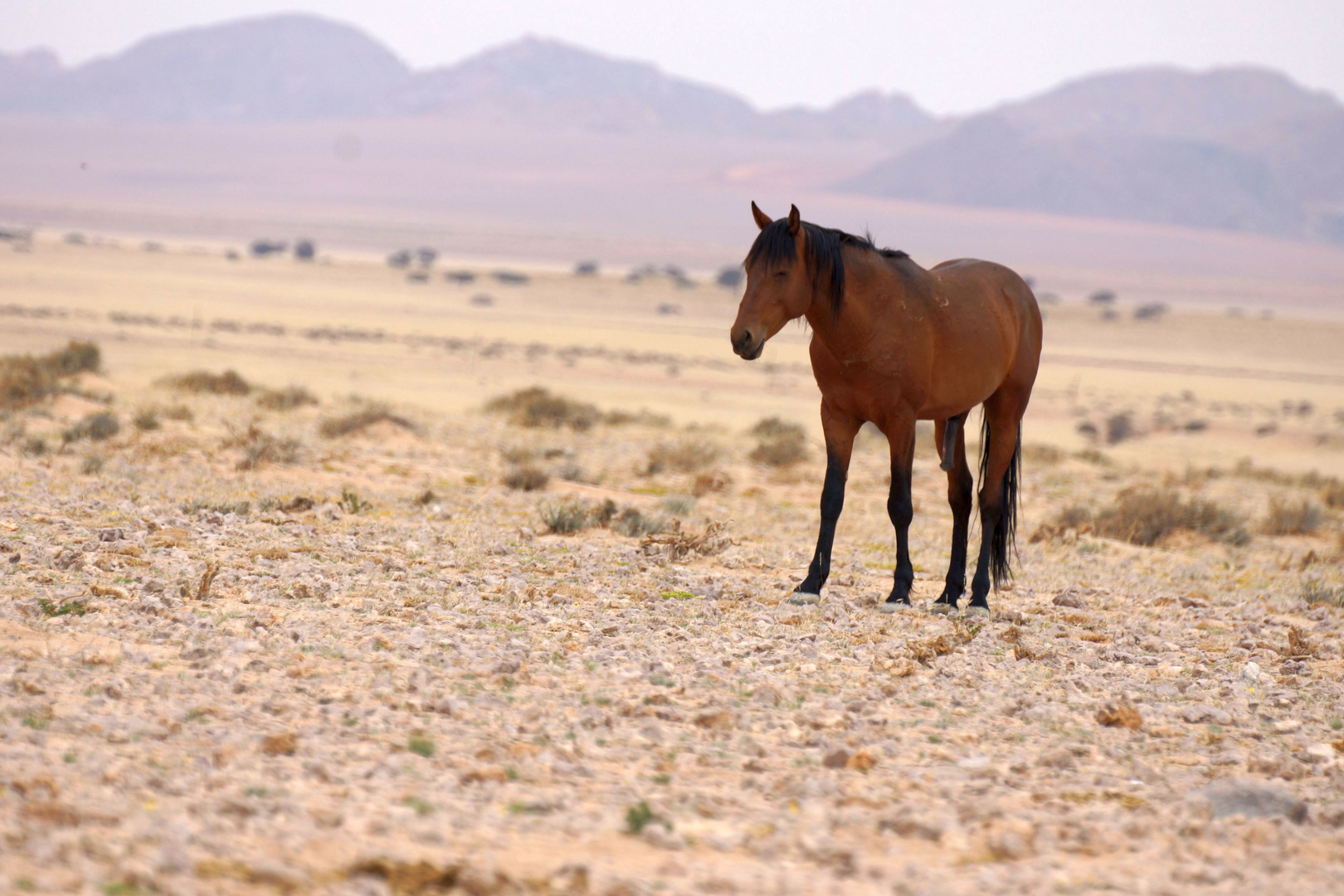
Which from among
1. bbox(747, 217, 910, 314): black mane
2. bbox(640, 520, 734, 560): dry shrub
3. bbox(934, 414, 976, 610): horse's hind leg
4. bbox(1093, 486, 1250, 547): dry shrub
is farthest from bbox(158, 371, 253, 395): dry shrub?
Answer: bbox(747, 217, 910, 314): black mane

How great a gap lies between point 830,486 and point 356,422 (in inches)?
328

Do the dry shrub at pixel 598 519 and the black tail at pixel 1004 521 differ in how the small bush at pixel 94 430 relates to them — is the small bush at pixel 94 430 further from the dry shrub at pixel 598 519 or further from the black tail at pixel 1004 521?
the black tail at pixel 1004 521

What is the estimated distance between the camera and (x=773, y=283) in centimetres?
737

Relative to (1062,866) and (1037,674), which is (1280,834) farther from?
(1037,674)

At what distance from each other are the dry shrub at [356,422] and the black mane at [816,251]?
26.8ft

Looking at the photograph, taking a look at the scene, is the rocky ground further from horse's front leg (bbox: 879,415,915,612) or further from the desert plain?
horse's front leg (bbox: 879,415,915,612)

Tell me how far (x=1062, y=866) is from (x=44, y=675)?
3.97 m

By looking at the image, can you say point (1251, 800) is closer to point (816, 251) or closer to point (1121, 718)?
point (1121, 718)

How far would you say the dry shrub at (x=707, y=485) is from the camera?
12.9m

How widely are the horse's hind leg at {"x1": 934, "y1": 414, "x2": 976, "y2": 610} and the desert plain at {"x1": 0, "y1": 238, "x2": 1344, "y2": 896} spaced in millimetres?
269

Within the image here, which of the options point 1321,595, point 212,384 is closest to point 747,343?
point 1321,595

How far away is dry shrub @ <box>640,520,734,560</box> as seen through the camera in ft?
29.6

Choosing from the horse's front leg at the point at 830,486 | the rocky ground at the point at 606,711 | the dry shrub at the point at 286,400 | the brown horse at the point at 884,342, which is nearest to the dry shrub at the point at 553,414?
the dry shrub at the point at 286,400

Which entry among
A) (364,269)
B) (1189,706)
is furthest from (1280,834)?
(364,269)
